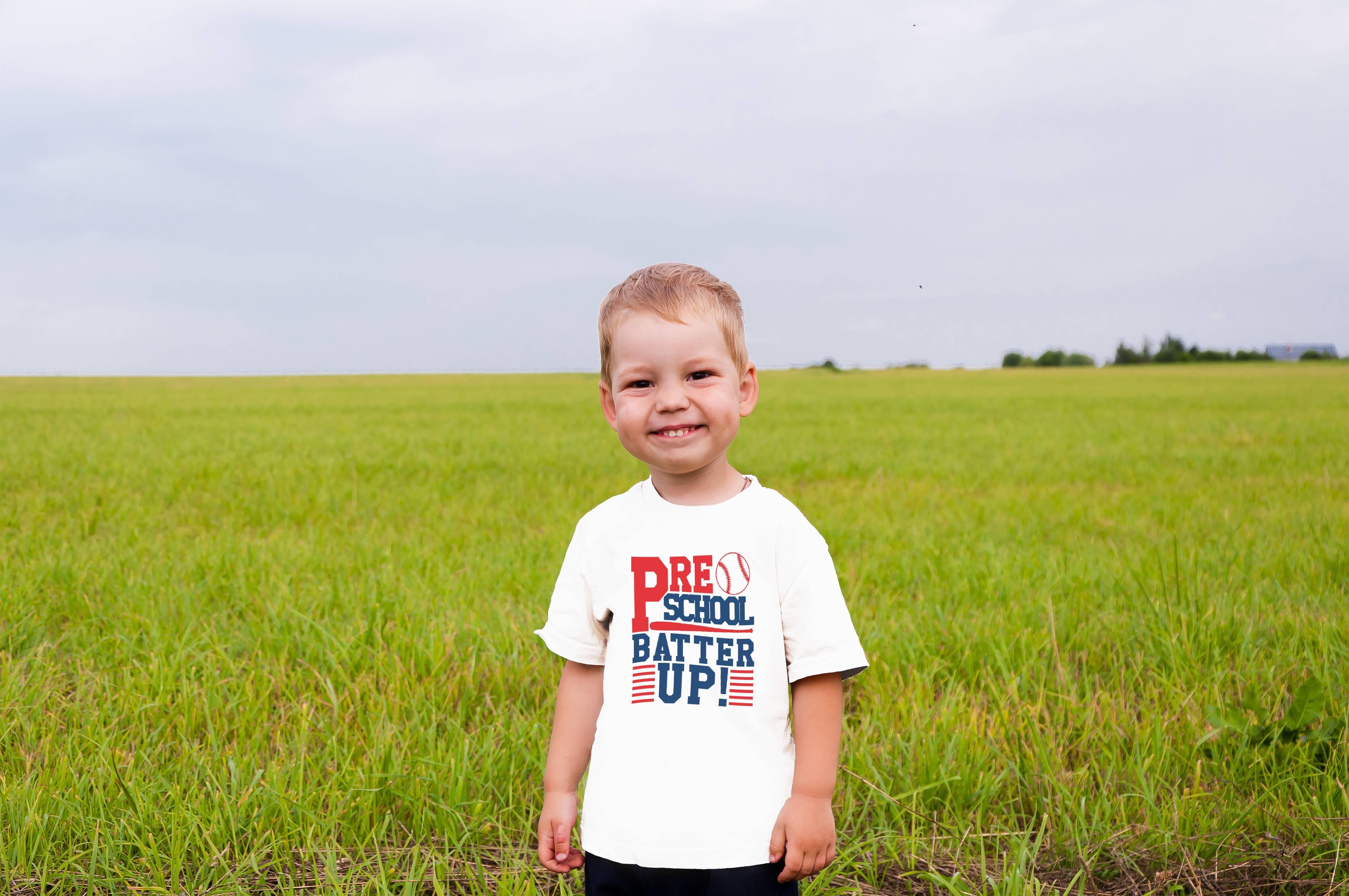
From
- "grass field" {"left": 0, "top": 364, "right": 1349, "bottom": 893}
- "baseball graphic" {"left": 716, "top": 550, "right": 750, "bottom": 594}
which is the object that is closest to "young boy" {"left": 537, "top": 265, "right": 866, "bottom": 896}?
"baseball graphic" {"left": 716, "top": 550, "right": 750, "bottom": 594}

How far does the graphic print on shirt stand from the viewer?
4.72ft

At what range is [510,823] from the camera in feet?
7.44

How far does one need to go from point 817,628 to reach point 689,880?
436 millimetres

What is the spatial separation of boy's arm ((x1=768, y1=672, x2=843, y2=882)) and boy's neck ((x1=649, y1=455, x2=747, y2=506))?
12.8 inches

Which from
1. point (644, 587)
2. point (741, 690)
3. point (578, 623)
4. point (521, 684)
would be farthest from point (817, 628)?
point (521, 684)

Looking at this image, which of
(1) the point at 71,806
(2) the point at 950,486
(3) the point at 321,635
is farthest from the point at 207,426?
(1) the point at 71,806

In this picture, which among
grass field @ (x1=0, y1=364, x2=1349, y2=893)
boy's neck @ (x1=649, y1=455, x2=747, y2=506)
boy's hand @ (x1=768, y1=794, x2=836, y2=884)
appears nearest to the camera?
boy's hand @ (x1=768, y1=794, x2=836, y2=884)

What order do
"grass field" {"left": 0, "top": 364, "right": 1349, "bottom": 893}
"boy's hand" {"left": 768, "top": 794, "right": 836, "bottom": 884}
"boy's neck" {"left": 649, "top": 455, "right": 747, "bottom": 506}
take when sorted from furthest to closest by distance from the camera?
1. "grass field" {"left": 0, "top": 364, "right": 1349, "bottom": 893}
2. "boy's neck" {"left": 649, "top": 455, "right": 747, "bottom": 506}
3. "boy's hand" {"left": 768, "top": 794, "right": 836, "bottom": 884}

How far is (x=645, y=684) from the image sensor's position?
1459 millimetres

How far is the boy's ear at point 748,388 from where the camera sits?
1546 millimetres

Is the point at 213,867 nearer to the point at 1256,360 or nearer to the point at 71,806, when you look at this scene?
the point at 71,806

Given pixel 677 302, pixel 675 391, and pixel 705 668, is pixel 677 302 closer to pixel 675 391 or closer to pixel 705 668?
pixel 675 391

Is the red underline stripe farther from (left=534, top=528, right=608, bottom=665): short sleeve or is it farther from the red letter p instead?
(left=534, top=528, right=608, bottom=665): short sleeve

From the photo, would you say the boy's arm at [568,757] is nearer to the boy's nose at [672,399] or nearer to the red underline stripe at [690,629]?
the red underline stripe at [690,629]
